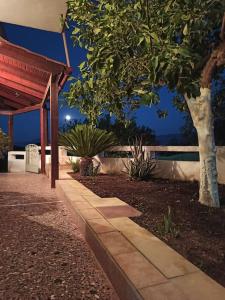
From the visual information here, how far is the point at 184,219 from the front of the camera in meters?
3.45

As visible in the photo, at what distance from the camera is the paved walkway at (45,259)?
7.50ft

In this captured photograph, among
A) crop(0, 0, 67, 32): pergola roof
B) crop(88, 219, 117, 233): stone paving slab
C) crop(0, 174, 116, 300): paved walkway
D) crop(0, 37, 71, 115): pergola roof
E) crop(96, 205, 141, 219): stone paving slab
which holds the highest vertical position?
crop(0, 0, 67, 32): pergola roof

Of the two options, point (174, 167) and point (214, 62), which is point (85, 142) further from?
point (214, 62)

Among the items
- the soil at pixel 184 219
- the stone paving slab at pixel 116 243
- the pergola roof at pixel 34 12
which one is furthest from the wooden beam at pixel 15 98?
the stone paving slab at pixel 116 243

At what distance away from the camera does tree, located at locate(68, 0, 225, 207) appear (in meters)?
2.56

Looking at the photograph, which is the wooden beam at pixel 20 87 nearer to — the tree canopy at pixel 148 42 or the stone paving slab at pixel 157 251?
the tree canopy at pixel 148 42

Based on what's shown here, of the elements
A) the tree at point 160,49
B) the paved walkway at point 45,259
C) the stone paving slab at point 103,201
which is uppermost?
the tree at point 160,49

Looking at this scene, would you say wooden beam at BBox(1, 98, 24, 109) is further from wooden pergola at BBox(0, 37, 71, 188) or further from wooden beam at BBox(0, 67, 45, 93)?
wooden beam at BBox(0, 67, 45, 93)

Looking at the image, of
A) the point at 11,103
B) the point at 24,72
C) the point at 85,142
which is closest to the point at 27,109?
the point at 11,103

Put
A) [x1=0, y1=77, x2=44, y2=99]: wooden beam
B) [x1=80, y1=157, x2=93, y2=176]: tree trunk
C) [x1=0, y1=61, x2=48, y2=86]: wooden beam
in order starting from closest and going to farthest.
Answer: [x1=0, y1=61, x2=48, y2=86]: wooden beam < [x1=80, y1=157, x2=93, y2=176]: tree trunk < [x1=0, y1=77, x2=44, y2=99]: wooden beam

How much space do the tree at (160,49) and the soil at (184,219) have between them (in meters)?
0.48

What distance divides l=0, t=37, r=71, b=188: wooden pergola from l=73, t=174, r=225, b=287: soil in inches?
83.6

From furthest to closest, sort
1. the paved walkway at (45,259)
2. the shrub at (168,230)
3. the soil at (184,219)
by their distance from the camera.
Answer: the shrub at (168,230), the soil at (184,219), the paved walkway at (45,259)

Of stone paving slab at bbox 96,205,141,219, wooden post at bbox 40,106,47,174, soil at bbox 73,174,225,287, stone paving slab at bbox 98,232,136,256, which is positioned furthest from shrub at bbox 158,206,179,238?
wooden post at bbox 40,106,47,174
